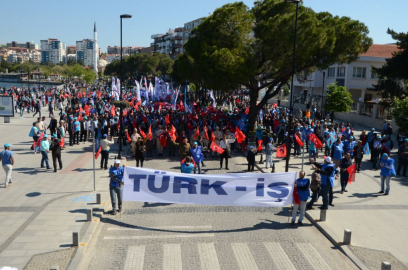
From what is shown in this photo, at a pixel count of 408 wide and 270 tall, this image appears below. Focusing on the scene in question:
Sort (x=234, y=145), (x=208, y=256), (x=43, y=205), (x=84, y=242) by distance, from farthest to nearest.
Result: 1. (x=234, y=145)
2. (x=43, y=205)
3. (x=84, y=242)
4. (x=208, y=256)

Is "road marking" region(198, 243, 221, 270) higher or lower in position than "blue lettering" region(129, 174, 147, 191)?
lower

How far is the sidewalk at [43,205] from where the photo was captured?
8836 mm

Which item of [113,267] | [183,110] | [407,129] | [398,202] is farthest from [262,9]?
[113,267]

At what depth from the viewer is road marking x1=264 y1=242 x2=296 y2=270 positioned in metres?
8.15

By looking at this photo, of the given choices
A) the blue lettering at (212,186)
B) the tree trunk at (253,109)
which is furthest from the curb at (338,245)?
the tree trunk at (253,109)

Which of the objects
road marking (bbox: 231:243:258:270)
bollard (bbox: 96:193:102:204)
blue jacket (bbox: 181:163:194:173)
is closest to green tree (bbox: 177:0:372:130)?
blue jacket (bbox: 181:163:194:173)

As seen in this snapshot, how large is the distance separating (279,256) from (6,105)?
26469 millimetres

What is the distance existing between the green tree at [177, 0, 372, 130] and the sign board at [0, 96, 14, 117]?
Result: 44.9 feet

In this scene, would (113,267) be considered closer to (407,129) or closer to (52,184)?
(52,184)

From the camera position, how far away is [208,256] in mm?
8555

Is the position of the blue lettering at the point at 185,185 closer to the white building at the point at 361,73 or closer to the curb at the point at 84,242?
the curb at the point at 84,242

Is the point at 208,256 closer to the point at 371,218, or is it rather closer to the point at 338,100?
the point at 371,218

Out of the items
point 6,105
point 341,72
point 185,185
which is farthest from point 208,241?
point 341,72

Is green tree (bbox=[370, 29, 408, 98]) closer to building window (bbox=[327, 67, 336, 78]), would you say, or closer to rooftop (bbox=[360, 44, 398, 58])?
rooftop (bbox=[360, 44, 398, 58])
